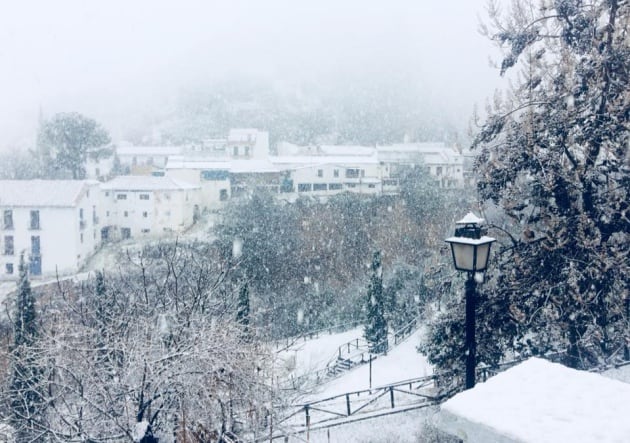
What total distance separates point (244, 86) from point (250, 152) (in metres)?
32.7

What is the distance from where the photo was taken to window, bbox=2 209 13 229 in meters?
30.6

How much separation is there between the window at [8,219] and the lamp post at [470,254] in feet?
106

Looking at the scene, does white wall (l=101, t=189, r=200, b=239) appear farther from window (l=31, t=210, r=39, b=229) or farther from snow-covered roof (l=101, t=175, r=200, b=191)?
window (l=31, t=210, r=39, b=229)

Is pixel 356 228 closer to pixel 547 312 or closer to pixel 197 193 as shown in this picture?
pixel 197 193

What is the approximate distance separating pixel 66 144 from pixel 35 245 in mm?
12989

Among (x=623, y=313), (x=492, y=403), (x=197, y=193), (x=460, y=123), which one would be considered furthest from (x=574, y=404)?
(x=460, y=123)

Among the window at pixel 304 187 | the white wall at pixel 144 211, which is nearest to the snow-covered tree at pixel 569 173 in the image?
the white wall at pixel 144 211

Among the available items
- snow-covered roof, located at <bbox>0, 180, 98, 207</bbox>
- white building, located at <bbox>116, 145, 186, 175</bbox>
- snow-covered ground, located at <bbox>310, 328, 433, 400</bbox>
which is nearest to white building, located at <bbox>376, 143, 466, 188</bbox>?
white building, located at <bbox>116, 145, 186, 175</bbox>

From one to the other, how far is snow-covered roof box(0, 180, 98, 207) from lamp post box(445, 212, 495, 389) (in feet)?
98.1

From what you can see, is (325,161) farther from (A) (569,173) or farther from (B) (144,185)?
(A) (569,173)

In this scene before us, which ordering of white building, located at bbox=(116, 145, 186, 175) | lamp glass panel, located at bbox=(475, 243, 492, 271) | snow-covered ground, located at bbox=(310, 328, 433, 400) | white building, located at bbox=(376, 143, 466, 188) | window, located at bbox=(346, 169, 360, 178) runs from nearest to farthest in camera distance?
lamp glass panel, located at bbox=(475, 243, 492, 271) < snow-covered ground, located at bbox=(310, 328, 433, 400) < window, located at bbox=(346, 169, 360, 178) < white building, located at bbox=(376, 143, 466, 188) < white building, located at bbox=(116, 145, 186, 175)

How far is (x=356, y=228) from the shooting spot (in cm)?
3522

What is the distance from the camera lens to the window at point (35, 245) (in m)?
30.4

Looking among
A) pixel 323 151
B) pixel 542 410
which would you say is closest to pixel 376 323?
pixel 542 410
